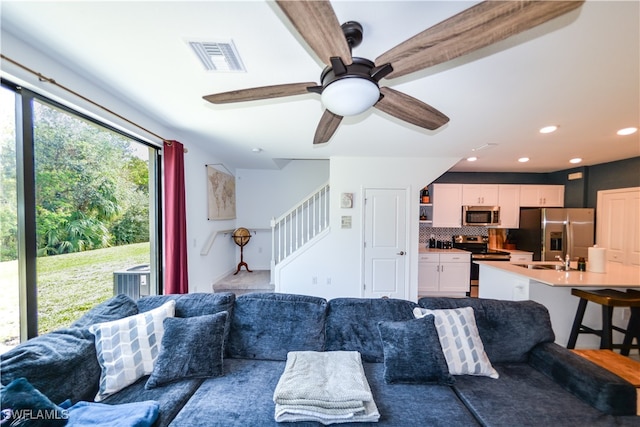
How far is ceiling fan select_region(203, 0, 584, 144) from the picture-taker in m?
Answer: 0.80

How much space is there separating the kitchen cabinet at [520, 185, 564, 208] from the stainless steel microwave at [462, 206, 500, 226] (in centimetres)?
64

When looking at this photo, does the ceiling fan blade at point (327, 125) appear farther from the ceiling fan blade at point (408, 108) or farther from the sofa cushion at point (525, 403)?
the sofa cushion at point (525, 403)

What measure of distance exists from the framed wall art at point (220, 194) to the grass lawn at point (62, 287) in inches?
70.6

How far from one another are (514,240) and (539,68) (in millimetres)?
4542

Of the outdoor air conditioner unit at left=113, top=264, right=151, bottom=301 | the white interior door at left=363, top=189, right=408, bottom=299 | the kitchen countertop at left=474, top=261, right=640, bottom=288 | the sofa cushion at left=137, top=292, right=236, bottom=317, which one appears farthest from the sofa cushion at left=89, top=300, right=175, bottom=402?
the kitchen countertop at left=474, top=261, right=640, bottom=288

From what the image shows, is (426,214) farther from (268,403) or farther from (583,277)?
(268,403)

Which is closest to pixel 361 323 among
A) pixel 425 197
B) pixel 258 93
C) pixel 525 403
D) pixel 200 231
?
pixel 525 403

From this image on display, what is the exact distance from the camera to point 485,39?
0.91m

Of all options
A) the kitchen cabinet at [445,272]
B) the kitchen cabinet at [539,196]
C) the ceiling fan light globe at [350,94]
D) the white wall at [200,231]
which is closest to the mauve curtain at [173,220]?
the white wall at [200,231]

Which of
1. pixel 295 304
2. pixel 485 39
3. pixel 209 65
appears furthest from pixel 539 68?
pixel 295 304

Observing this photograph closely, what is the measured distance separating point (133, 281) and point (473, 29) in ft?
10.7

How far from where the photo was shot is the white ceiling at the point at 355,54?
1.19 metres

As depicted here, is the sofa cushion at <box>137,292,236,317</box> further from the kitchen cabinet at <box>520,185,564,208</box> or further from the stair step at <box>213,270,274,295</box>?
the kitchen cabinet at <box>520,185,564,208</box>

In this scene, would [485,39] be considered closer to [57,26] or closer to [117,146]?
[57,26]
